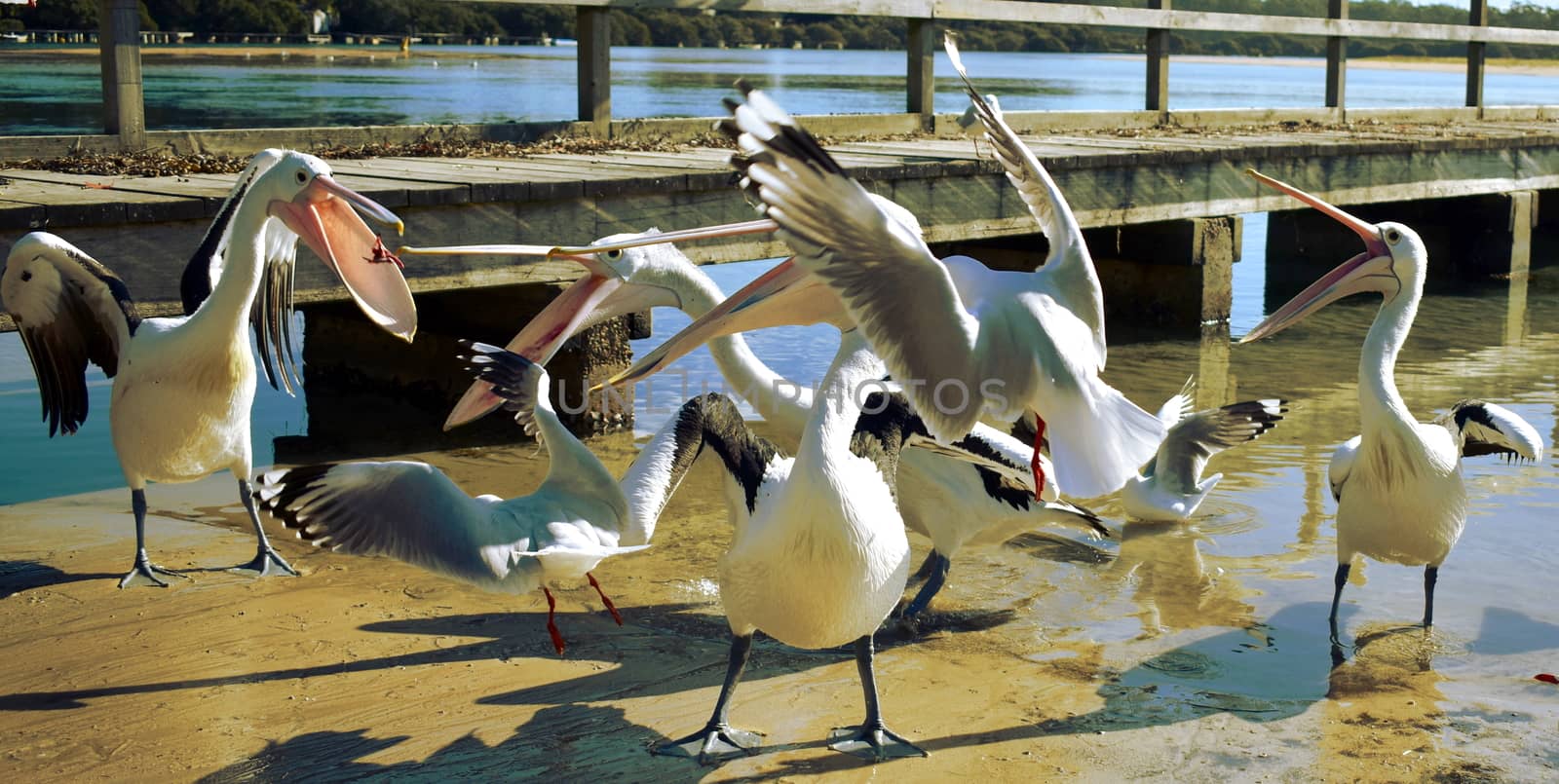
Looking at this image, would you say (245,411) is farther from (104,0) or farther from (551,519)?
(104,0)

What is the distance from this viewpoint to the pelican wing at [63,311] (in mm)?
4859

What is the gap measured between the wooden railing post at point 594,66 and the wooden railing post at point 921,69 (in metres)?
2.18

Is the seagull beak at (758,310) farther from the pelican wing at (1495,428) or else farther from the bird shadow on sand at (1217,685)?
the pelican wing at (1495,428)

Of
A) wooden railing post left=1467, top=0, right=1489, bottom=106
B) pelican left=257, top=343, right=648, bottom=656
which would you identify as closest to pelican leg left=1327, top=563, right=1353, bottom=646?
pelican left=257, top=343, right=648, bottom=656

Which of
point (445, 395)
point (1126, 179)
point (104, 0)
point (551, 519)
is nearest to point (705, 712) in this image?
point (551, 519)

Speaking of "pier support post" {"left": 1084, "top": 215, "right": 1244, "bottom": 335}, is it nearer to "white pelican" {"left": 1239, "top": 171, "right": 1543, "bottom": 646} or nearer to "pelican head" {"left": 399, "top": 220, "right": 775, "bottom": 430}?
"white pelican" {"left": 1239, "top": 171, "right": 1543, "bottom": 646}

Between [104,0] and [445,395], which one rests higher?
[104,0]

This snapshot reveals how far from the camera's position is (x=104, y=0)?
662cm

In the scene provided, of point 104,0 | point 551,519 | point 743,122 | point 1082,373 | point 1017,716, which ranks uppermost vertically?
point 104,0

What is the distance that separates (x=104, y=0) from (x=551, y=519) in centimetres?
396

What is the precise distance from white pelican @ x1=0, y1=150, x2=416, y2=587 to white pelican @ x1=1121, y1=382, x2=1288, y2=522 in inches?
114

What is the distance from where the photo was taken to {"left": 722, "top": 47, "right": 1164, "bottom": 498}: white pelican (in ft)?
A: 10.1

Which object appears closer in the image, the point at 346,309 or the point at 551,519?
the point at 551,519

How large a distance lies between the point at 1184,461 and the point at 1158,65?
5.97 metres
